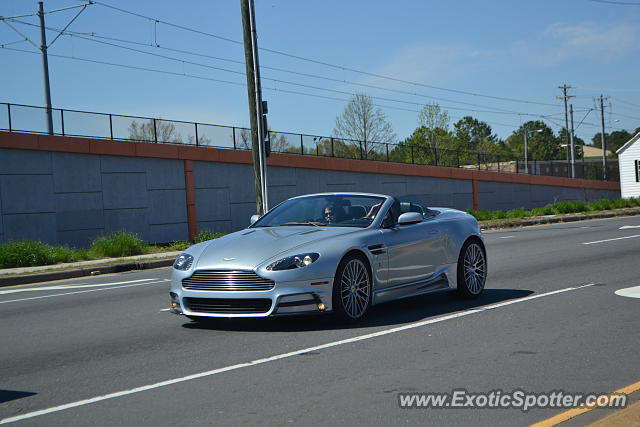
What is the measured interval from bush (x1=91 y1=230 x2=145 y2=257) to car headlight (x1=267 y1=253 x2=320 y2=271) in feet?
47.9

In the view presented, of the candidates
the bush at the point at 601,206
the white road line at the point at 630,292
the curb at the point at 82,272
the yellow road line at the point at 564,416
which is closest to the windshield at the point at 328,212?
the white road line at the point at 630,292

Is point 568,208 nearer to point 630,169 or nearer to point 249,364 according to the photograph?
point 630,169

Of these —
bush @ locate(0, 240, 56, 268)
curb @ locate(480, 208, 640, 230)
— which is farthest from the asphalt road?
curb @ locate(480, 208, 640, 230)

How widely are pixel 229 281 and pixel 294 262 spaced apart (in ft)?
2.13

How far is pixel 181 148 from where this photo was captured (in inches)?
1115

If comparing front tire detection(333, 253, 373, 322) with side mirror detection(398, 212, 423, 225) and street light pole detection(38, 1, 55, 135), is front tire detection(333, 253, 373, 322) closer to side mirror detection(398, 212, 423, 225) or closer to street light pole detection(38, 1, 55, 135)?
side mirror detection(398, 212, 423, 225)

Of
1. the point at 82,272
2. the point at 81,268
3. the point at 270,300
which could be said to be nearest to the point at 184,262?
the point at 270,300

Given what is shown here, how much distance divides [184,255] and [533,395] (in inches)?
169

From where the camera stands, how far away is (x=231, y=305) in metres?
7.78

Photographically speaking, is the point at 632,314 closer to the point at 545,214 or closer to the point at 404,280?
the point at 404,280

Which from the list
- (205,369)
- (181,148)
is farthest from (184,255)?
(181,148)

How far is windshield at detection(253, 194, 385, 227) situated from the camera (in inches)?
352

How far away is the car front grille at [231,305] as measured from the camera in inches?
302

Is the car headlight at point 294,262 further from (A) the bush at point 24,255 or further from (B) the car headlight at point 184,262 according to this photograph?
(A) the bush at point 24,255
